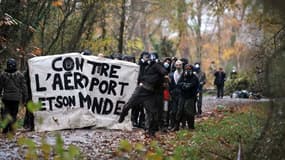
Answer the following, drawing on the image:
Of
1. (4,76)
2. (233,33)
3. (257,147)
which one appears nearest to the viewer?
(257,147)

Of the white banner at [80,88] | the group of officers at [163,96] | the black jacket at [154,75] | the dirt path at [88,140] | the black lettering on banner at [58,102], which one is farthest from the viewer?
the black lettering on banner at [58,102]

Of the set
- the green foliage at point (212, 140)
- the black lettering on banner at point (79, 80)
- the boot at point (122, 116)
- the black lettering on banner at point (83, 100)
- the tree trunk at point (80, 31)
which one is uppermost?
the tree trunk at point (80, 31)

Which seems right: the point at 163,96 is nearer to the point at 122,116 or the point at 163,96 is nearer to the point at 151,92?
the point at 151,92

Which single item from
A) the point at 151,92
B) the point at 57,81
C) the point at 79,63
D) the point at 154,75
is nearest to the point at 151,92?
the point at 151,92

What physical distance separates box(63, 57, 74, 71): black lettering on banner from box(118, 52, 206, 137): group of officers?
177cm

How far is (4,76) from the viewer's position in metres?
14.5

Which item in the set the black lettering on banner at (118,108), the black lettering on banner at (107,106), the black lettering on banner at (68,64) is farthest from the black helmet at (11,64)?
the black lettering on banner at (118,108)

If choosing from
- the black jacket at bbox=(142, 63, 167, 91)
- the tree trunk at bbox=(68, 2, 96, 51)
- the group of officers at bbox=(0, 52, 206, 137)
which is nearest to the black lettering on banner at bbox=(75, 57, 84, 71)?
the group of officers at bbox=(0, 52, 206, 137)

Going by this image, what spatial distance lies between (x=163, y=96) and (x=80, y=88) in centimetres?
212

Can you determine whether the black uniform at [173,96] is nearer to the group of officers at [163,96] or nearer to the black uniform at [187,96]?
the group of officers at [163,96]

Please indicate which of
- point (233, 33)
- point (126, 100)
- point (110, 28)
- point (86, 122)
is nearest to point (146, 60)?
point (126, 100)

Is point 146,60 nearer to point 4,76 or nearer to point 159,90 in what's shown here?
point 159,90

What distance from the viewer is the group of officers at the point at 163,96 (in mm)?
14438

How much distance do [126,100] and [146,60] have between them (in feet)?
3.79
